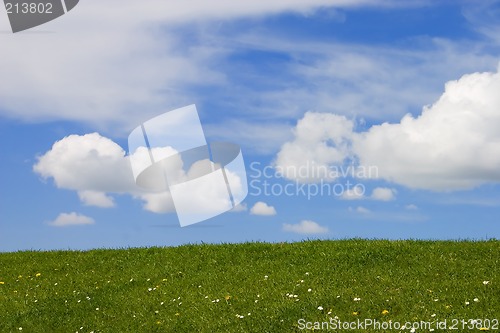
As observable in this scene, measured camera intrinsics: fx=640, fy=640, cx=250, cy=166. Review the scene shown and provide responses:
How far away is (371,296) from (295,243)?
5922 mm

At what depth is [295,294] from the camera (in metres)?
16.3

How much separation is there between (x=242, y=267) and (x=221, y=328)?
15.0 feet

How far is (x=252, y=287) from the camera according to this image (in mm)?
17281

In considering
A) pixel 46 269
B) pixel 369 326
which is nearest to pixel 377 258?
pixel 369 326

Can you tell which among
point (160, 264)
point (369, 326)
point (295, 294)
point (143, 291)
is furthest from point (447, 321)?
point (160, 264)

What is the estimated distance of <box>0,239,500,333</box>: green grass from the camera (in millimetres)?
14969

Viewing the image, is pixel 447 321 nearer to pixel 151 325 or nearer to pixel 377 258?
pixel 377 258

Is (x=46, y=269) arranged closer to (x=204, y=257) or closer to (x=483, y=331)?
(x=204, y=257)

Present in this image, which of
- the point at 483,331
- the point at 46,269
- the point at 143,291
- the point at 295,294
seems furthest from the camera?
the point at 46,269

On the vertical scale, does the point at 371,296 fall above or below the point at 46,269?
below

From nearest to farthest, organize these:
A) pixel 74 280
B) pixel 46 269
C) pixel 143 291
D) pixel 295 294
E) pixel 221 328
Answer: pixel 221 328
pixel 295 294
pixel 143 291
pixel 74 280
pixel 46 269

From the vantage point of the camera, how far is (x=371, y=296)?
1560cm

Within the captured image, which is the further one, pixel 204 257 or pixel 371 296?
pixel 204 257

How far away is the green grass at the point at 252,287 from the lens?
15.0 metres
